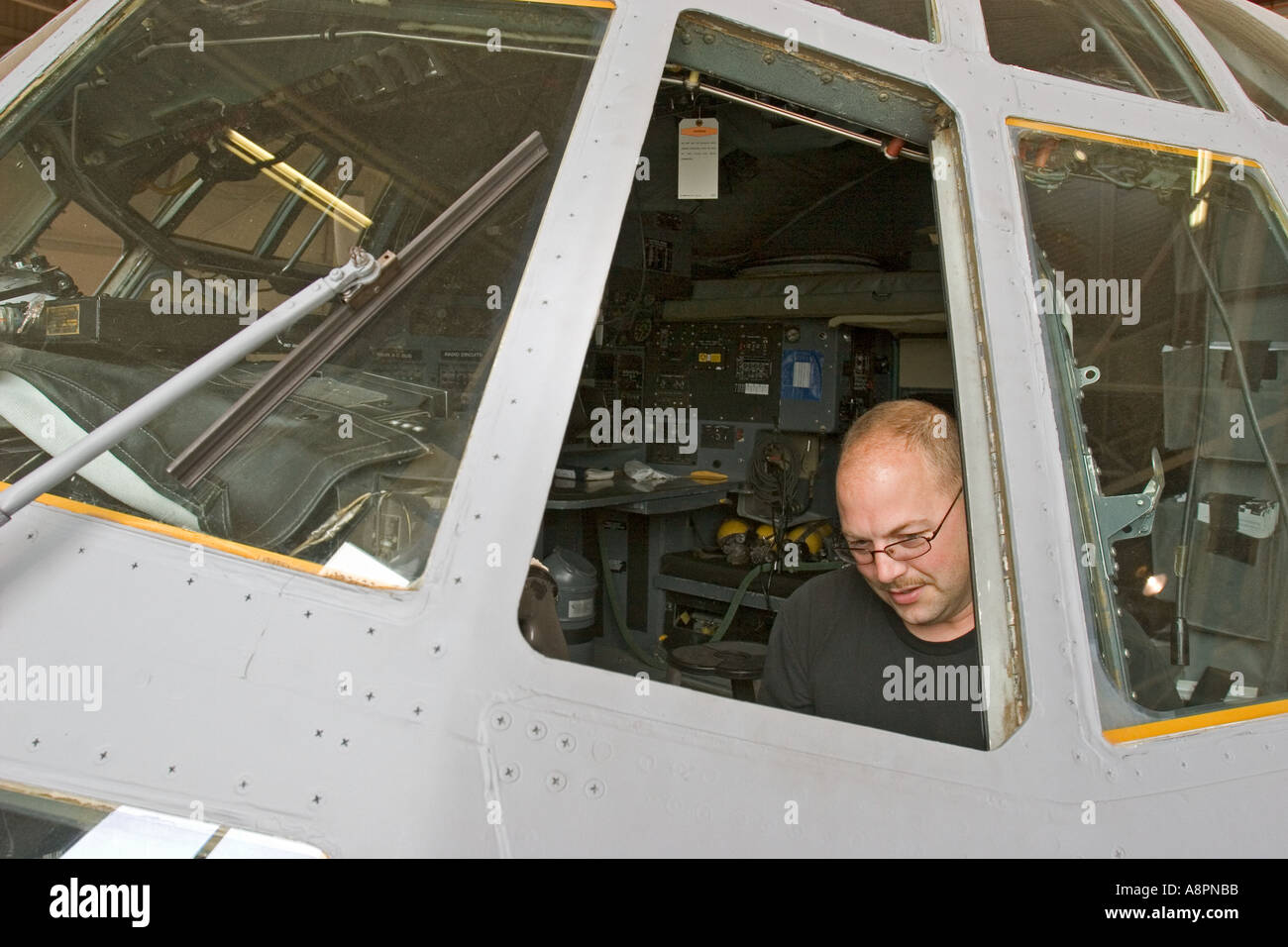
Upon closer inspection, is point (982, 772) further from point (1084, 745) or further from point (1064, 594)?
point (1064, 594)

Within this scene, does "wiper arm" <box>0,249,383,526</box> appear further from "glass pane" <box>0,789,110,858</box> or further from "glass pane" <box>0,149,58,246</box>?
"glass pane" <box>0,149,58,246</box>

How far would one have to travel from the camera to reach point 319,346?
1.24m

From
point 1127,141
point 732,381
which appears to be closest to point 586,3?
point 1127,141

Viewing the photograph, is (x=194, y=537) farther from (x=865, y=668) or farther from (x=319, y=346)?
(x=865, y=668)

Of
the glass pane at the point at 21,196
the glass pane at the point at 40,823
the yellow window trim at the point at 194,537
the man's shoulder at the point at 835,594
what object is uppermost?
the glass pane at the point at 21,196

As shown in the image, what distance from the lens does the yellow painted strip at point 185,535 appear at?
109 centimetres
